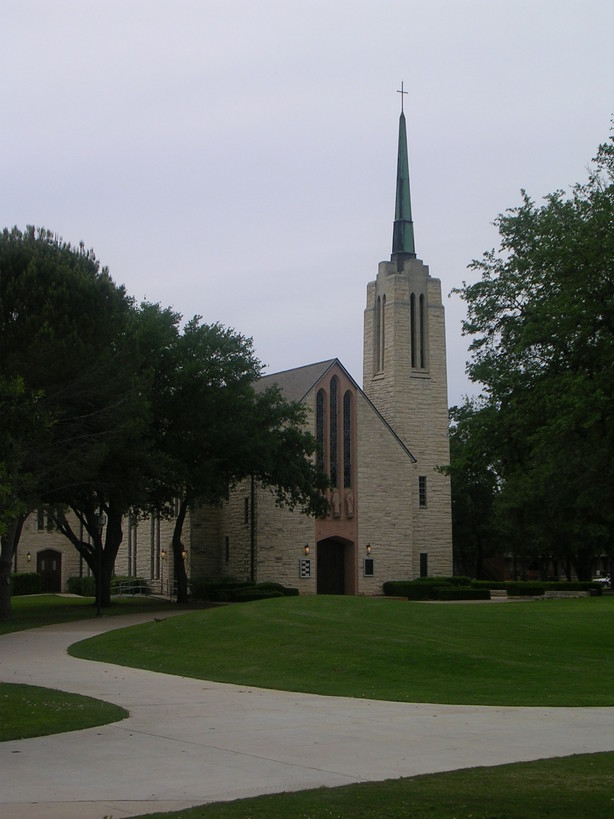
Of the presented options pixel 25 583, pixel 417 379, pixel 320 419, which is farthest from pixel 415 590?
pixel 25 583

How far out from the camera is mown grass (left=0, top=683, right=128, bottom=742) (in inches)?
457

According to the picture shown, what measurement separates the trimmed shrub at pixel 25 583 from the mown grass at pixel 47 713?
160 ft

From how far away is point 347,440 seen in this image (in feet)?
172

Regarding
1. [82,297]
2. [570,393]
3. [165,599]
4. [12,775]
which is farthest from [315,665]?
[165,599]

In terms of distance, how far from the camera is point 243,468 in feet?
134

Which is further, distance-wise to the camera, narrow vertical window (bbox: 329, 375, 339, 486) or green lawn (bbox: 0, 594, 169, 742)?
narrow vertical window (bbox: 329, 375, 339, 486)

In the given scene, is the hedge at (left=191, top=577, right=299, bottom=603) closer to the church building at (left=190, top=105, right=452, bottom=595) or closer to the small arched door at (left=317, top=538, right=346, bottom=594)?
the church building at (left=190, top=105, right=452, bottom=595)

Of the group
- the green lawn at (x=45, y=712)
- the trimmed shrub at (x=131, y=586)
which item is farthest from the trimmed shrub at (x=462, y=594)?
the green lawn at (x=45, y=712)

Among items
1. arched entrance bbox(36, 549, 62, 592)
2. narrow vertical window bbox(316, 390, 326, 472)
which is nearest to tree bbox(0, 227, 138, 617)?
narrow vertical window bbox(316, 390, 326, 472)

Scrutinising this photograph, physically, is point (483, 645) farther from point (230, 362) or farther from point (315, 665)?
point (230, 362)

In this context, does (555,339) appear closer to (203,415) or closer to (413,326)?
(203,415)

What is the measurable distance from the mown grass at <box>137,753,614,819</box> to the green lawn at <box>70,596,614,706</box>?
691 cm

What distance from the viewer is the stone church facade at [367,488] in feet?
166

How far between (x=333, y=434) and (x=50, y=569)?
82.0 feet
